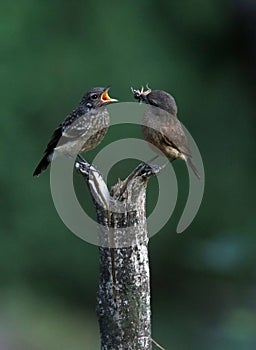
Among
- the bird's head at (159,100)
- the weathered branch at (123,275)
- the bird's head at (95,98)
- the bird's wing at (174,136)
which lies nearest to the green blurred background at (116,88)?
the bird's head at (95,98)

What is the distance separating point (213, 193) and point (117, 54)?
1.30m

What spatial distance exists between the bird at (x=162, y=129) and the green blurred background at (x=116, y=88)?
2987mm

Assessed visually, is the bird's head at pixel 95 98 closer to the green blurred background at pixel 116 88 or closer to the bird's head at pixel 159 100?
the bird's head at pixel 159 100

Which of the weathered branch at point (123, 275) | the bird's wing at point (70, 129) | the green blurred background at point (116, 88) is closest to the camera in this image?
the weathered branch at point (123, 275)

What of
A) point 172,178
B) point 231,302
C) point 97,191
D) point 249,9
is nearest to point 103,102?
point 97,191

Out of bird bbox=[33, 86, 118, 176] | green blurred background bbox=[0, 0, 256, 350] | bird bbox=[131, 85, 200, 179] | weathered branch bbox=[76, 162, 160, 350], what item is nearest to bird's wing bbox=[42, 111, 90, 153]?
bird bbox=[33, 86, 118, 176]

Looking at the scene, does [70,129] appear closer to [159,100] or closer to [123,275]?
[159,100]

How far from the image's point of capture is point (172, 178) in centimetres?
543

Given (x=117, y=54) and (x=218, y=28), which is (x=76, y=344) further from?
(x=218, y=28)

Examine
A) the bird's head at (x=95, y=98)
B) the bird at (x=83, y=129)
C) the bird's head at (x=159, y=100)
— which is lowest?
the bird at (x=83, y=129)

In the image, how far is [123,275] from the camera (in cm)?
296

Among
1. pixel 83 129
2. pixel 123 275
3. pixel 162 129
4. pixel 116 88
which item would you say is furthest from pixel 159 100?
pixel 116 88

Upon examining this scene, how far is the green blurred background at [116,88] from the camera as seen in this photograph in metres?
6.87

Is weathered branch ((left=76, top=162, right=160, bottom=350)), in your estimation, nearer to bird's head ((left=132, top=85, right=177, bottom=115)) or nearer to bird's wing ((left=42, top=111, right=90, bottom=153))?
bird's head ((left=132, top=85, right=177, bottom=115))
